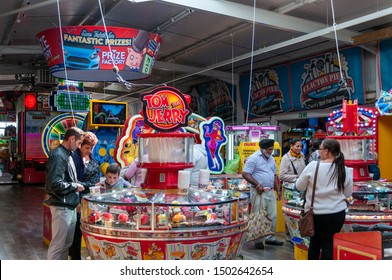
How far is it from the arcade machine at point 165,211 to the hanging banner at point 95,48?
4000mm

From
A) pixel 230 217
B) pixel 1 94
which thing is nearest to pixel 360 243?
pixel 230 217

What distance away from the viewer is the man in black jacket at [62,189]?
419cm

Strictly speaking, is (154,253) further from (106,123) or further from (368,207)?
(106,123)

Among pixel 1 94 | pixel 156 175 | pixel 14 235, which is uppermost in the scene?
pixel 1 94

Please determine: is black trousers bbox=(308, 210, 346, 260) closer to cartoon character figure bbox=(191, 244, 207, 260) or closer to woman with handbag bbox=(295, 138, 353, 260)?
woman with handbag bbox=(295, 138, 353, 260)

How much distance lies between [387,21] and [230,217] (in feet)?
28.2

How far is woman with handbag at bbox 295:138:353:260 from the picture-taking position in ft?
12.9

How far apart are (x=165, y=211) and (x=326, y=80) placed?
32.1 feet

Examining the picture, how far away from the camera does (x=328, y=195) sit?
155 inches

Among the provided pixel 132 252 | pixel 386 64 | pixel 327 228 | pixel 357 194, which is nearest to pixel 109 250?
pixel 132 252

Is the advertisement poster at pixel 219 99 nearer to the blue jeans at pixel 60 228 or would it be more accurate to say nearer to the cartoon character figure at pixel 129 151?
the cartoon character figure at pixel 129 151
